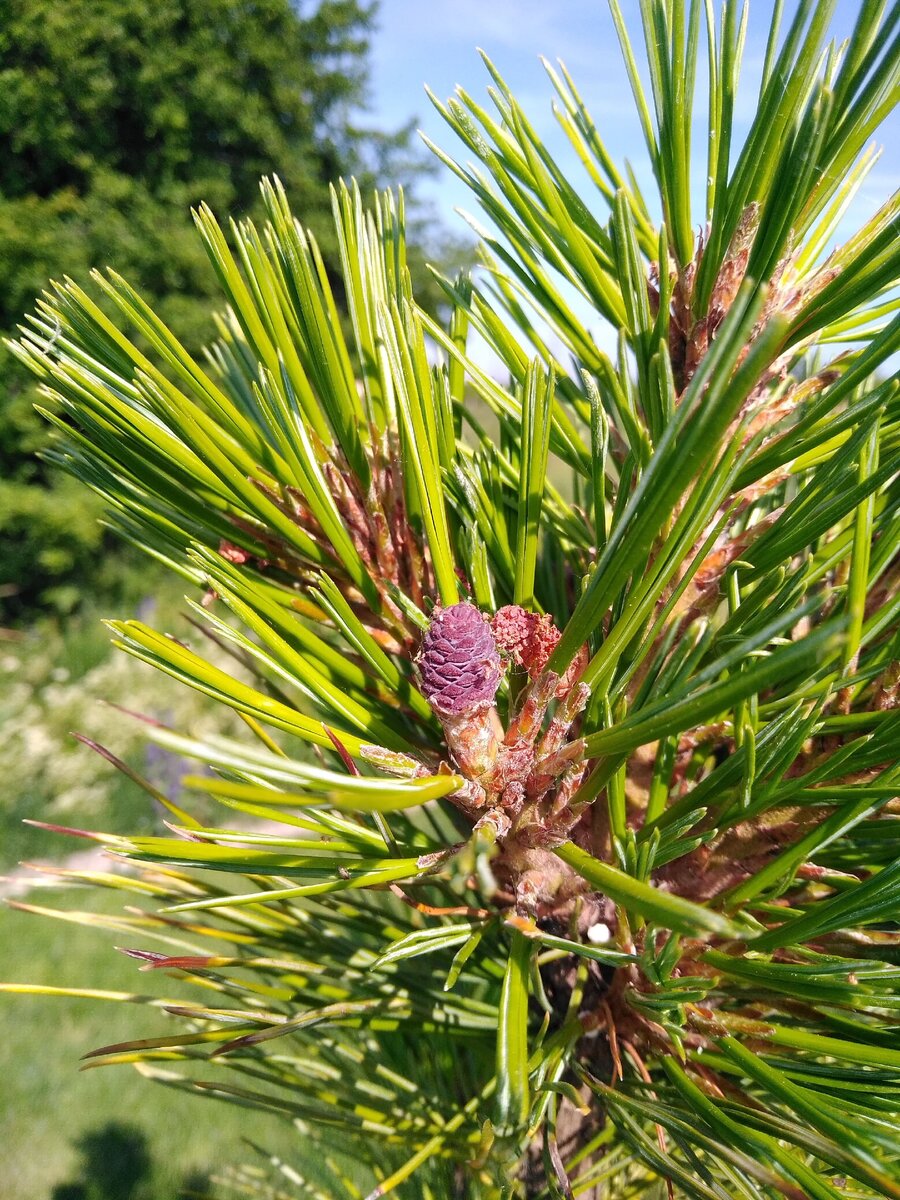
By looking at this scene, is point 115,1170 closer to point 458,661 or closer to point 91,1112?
point 91,1112

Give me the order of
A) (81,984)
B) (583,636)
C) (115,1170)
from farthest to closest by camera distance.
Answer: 1. (81,984)
2. (115,1170)
3. (583,636)

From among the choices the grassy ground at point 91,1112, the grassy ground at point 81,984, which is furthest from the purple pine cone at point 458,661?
the grassy ground at point 91,1112

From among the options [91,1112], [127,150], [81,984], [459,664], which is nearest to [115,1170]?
[91,1112]

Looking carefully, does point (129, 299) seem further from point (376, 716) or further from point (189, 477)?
point (376, 716)

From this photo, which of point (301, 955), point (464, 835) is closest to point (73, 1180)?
point (301, 955)

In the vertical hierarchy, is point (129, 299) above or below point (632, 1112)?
above

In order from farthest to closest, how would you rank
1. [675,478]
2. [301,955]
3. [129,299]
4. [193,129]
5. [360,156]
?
1. [360,156]
2. [193,129]
3. [301,955]
4. [129,299]
5. [675,478]
